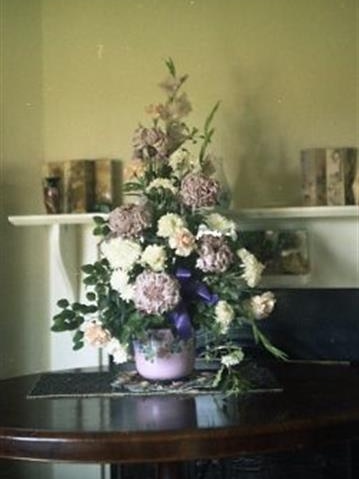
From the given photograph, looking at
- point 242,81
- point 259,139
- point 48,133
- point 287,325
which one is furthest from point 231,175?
point 48,133

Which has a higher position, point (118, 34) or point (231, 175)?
point (118, 34)

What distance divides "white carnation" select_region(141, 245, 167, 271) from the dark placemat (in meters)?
0.30

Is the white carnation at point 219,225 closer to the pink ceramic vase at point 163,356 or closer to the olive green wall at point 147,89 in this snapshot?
the pink ceramic vase at point 163,356

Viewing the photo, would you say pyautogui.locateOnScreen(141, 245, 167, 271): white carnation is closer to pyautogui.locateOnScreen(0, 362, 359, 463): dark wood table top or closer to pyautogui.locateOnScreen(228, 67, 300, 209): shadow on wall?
pyautogui.locateOnScreen(0, 362, 359, 463): dark wood table top

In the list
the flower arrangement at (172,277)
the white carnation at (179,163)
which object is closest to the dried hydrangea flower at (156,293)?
the flower arrangement at (172,277)

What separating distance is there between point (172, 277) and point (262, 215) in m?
0.79

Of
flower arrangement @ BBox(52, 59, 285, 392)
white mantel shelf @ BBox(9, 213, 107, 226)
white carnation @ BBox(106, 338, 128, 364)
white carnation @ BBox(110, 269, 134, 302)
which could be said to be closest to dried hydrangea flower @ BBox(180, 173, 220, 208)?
flower arrangement @ BBox(52, 59, 285, 392)

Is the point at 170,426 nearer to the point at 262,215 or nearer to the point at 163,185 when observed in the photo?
the point at 163,185

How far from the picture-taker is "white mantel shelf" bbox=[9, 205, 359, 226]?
7.30ft

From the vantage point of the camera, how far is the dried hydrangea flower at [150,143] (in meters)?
1.85

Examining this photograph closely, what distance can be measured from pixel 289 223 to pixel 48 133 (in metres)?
1.00

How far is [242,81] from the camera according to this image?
2.49m

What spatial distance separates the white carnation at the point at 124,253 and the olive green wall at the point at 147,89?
0.95 metres

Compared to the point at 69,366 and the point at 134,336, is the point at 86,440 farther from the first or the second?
the point at 69,366
